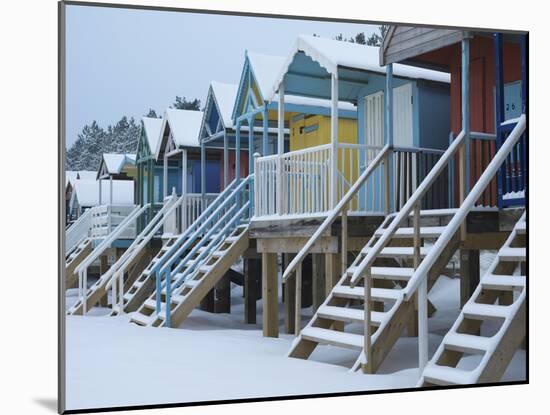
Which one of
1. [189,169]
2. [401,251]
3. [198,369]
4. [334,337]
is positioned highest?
[189,169]

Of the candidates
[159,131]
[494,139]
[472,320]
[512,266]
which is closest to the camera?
[472,320]

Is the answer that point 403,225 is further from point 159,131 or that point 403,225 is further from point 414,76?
point 159,131

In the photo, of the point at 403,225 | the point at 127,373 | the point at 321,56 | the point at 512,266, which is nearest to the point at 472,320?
the point at 512,266

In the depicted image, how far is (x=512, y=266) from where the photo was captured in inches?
284

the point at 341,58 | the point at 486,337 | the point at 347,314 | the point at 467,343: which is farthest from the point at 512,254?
the point at 341,58

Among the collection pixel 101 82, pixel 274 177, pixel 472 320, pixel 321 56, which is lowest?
pixel 472 320

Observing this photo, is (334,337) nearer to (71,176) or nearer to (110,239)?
(71,176)

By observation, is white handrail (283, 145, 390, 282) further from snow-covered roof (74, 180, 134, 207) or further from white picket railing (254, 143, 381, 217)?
snow-covered roof (74, 180, 134, 207)

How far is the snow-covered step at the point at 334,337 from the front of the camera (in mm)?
7445

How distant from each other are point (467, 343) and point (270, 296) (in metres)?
3.91

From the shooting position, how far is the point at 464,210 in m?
6.95

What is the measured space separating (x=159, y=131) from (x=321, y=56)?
215 centimetres

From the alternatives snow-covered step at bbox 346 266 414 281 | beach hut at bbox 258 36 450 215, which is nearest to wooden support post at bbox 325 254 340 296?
beach hut at bbox 258 36 450 215

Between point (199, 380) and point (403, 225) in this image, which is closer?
point (199, 380)
